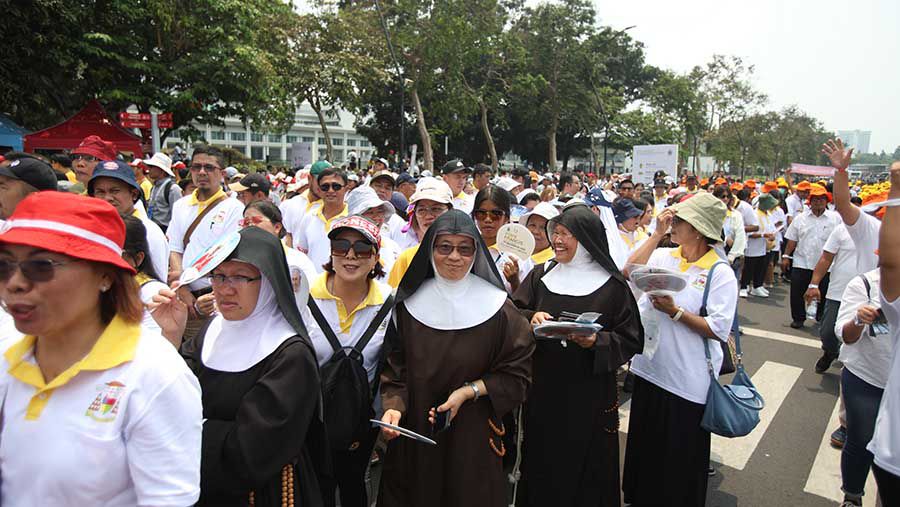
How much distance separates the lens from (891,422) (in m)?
2.49

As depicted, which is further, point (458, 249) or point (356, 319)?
point (356, 319)

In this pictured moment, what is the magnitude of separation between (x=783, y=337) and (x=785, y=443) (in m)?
4.08

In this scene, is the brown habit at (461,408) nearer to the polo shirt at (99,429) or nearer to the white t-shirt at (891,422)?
the polo shirt at (99,429)

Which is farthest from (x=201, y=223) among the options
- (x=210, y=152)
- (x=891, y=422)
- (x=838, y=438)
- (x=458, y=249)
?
(x=838, y=438)

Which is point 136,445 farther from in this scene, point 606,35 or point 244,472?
point 606,35

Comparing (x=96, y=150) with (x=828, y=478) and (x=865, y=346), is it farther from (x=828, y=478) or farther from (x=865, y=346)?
(x=828, y=478)

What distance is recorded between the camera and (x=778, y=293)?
12.1 meters

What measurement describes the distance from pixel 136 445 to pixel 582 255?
2731mm

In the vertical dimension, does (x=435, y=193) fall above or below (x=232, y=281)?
above

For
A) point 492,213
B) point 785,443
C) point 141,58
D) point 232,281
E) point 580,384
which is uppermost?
point 141,58

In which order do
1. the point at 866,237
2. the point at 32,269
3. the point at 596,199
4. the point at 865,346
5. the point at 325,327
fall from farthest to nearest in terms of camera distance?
the point at 596,199 < the point at 866,237 < the point at 865,346 < the point at 325,327 < the point at 32,269

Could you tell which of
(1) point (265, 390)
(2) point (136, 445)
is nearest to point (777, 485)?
(1) point (265, 390)

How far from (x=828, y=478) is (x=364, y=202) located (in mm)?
4679

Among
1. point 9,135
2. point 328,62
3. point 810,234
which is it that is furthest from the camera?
point 328,62
